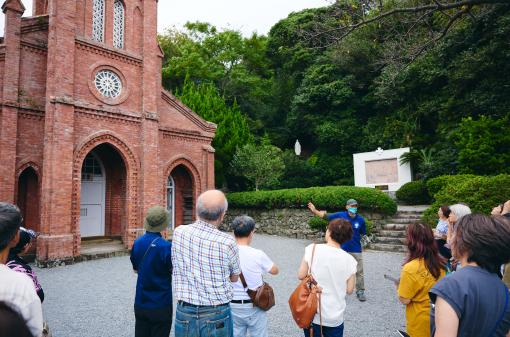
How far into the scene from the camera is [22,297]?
131 cm

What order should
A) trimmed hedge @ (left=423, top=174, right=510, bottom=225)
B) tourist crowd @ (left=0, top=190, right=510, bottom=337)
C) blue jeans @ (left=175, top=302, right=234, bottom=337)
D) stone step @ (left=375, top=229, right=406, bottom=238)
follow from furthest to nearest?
stone step @ (left=375, top=229, right=406, bottom=238) → trimmed hedge @ (left=423, top=174, right=510, bottom=225) → blue jeans @ (left=175, top=302, right=234, bottom=337) → tourist crowd @ (left=0, top=190, right=510, bottom=337)

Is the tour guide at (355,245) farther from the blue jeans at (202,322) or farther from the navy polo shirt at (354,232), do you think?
the blue jeans at (202,322)

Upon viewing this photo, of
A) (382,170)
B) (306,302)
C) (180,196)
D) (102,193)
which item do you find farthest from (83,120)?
(382,170)

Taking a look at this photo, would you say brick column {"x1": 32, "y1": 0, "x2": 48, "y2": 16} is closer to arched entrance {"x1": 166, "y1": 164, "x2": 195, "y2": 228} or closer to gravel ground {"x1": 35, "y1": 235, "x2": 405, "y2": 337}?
arched entrance {"x1": 166, "y1": 164, "x2": 195, "y2": 228}

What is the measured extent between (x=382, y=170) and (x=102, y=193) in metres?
16.3

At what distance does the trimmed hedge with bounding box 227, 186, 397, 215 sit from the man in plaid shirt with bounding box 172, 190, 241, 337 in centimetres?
1112

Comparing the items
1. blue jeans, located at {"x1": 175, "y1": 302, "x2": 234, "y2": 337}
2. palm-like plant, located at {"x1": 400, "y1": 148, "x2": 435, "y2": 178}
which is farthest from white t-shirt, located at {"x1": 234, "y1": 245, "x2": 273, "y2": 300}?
palm-like plant, located at {"x1": 400, "y1": 148, "x2": 435, "y2": 178}

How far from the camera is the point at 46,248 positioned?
998 cm

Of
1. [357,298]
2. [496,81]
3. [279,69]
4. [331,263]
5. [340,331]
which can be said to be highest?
[279,69]

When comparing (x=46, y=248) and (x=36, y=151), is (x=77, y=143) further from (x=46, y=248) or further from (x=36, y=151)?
(x=46, y=248)

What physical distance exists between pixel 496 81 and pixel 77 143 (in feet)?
62.8

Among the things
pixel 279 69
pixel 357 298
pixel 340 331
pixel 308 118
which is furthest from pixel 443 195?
pixel 279 69

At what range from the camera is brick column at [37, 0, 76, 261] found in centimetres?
1015

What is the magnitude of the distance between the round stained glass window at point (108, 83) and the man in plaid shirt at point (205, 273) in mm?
11504
